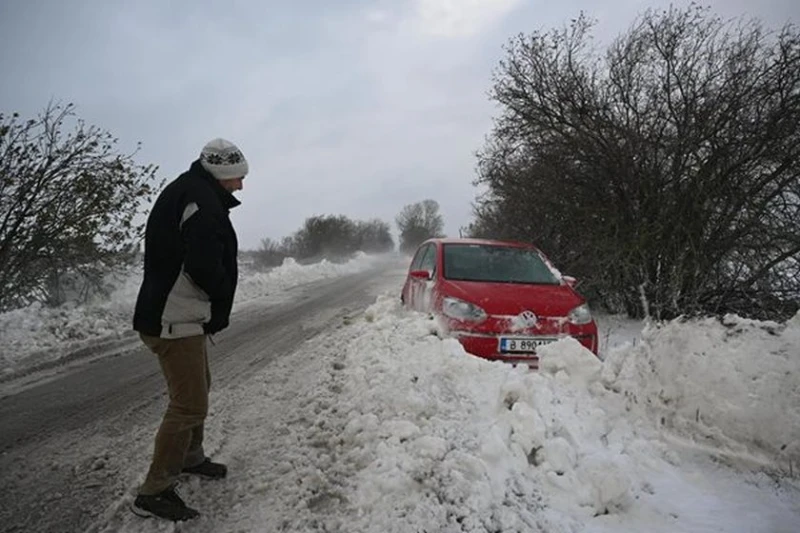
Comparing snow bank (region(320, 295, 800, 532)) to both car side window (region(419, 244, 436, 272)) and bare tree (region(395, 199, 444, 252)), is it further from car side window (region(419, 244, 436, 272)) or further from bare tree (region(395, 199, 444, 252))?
bare tree (region(395, 199, 444, 252))

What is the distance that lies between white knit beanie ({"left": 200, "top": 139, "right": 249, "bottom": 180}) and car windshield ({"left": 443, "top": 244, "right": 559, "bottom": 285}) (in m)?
3.58

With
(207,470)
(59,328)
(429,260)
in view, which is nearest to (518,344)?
(429,260)

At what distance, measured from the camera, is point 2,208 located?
743 centimetres

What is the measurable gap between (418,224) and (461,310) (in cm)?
6840

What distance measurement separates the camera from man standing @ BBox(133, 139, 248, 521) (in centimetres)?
250

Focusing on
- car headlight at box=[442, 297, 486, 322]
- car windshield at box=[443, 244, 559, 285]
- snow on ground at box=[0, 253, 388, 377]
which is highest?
car windshield at box=[443, 244, 559, 285]

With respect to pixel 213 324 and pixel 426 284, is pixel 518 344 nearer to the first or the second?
pixel 426 284

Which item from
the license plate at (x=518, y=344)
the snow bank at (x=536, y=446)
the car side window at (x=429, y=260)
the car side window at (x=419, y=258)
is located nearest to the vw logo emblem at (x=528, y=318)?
the license plate at (x=518, y=344)

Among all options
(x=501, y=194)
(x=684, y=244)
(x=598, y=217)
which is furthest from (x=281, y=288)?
(x=684, y=244)

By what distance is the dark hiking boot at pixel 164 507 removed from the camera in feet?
8.23

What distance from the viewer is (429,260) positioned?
6980 millimetres

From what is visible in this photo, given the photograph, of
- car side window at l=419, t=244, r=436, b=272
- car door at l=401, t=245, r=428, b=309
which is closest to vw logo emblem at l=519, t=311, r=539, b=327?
car side window at l=419, t=244, r=436, b=272

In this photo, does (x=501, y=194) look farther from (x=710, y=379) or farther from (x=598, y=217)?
(x=710, y=379)

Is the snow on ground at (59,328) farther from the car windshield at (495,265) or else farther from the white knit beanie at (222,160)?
the car windshield at (495,265)
